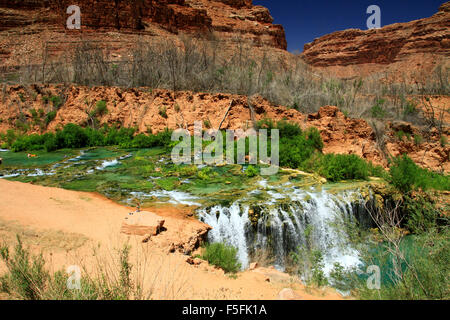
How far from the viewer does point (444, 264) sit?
372cm

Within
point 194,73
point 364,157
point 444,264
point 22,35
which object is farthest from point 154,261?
point 22,35

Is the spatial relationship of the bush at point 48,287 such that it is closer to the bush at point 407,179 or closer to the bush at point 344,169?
the bush at point 344,169

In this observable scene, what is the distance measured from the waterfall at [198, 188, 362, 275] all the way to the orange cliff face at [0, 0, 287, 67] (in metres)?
21.7

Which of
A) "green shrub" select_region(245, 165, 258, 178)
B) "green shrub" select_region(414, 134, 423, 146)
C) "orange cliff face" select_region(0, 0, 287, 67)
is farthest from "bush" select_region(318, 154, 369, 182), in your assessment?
"orange cliff face" select_region(0, 0, 287, 67)

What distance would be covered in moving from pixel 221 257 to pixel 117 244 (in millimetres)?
1573

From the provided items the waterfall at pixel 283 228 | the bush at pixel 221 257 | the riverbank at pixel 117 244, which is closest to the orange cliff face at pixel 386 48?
the waterfall at pixel 283 228

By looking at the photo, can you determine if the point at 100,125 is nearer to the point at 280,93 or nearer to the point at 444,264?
the point at 280,93

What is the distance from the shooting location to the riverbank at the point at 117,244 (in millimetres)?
3135

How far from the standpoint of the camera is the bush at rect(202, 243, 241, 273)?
400 centimetres

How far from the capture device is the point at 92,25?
1194 inches

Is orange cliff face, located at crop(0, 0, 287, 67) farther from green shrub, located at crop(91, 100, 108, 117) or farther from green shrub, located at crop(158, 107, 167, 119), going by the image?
green shrub, located at crop(91, 100, 108, 117)

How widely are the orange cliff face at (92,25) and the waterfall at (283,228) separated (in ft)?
71.1

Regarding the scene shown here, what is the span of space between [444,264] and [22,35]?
39525 millimetres
